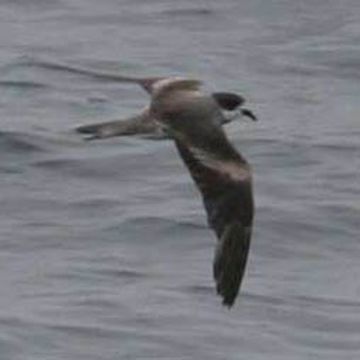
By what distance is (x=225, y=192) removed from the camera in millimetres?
8625

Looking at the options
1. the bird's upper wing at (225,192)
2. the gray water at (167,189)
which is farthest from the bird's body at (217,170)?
the gray water at (167,189)

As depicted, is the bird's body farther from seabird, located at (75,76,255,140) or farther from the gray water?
the gray water

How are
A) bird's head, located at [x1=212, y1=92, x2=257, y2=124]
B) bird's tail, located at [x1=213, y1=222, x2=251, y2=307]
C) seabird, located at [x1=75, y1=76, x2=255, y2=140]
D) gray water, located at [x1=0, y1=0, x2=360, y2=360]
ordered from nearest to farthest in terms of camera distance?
seabird, located at [x1=75, y1=76, x2=255, y2=140], bird's tail, located at [x1=213, y1=222, x2=251, y2=307], bird's head, located at [x1=212, y1=92, x2=257, y2=124], gray water, located at [x1=0, y1=0, x2=360, y2=360]

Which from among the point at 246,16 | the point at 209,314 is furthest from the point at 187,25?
the point at 209,314

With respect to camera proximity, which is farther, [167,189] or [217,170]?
[167,189]

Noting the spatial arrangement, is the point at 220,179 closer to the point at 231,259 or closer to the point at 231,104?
the point at 231,259

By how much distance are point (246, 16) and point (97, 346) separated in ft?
22.5

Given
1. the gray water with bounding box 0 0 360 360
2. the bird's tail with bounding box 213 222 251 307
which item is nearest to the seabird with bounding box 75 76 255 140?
the bird's tail with bounding box 213 222 251 307

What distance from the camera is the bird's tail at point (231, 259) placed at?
8.68m

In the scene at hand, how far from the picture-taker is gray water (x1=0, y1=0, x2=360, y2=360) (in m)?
11.6

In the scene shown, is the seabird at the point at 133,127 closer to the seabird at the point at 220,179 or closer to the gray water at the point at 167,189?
the seabird at the point at 220,179

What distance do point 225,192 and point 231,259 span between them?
272mm

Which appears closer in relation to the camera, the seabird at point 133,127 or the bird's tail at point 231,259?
the seabird at point 133,127

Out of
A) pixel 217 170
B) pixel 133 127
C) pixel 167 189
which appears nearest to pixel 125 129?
pixel 133 127
